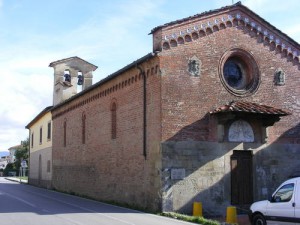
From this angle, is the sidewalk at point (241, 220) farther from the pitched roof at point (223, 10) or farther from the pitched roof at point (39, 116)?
the pitched roof at point (39, 116)

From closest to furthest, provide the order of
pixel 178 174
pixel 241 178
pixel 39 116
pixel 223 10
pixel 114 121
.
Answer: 1. pixel 178 174
2. pixel 241 178
3. pixel 223 10
4. pixel 114 121
5. pixel 39 116

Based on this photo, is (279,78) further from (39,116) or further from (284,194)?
(39,116)

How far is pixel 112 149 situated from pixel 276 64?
900 cm

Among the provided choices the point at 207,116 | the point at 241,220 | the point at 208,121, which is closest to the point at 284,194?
the point at 241,220

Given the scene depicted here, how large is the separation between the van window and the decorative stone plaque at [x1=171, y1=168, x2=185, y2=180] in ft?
16.1

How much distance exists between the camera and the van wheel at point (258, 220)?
12.4m

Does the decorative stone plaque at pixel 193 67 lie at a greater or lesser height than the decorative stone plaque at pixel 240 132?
greater

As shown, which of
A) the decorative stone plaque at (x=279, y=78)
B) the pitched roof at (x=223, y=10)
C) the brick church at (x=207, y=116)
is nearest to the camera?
the brick church at (x=207, y=116)

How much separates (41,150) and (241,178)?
25.8 meters

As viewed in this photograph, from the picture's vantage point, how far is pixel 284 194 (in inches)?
472

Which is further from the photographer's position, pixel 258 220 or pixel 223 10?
pixel 223 10

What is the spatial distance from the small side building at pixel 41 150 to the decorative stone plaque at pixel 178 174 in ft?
65.8

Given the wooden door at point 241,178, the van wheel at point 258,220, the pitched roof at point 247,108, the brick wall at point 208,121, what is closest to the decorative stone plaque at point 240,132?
the brick wall at point 208,121

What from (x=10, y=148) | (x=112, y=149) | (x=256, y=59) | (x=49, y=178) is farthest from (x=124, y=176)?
(x=10, y=148)
